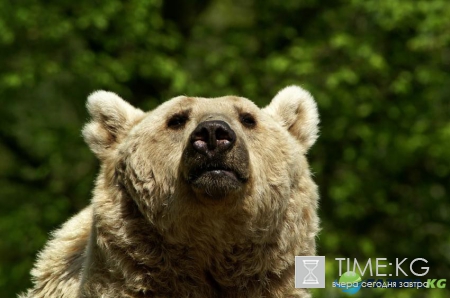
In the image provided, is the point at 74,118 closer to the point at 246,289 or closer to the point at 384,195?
the point at 384,195

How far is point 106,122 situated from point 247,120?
1144 mm

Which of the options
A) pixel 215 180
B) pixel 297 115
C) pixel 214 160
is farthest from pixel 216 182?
pixel 297 115

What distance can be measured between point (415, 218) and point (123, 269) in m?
10.3

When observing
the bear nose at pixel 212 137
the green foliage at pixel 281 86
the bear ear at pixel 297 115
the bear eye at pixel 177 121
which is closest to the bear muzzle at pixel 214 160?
the bear nose at pixel 212 137

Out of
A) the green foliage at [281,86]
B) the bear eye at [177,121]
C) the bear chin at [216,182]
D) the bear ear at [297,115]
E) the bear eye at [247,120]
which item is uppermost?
the green foliage at [281,86]

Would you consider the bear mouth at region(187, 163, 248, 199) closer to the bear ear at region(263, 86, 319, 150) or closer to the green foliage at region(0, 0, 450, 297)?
the bear ear at region(263, 86, 319, 150)

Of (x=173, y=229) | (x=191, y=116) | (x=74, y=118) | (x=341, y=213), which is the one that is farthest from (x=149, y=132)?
(x=74, y=118)

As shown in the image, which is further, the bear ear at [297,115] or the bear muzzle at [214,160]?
the bear ear at [297,115]

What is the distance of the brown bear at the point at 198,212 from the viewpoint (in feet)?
18.5

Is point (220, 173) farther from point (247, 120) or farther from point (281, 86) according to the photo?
point (281, 86)

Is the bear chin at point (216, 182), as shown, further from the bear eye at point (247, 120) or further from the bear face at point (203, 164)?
the bear eye at point (247, 120)

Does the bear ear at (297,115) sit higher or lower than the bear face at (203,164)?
higher

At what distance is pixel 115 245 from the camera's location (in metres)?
5.75

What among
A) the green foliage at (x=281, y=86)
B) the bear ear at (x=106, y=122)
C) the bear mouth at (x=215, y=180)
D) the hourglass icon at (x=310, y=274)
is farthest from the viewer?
the green foliage at (x=281, y=86)
